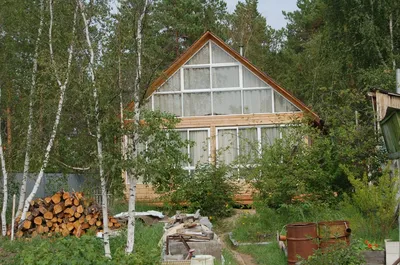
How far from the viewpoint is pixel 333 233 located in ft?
34.0

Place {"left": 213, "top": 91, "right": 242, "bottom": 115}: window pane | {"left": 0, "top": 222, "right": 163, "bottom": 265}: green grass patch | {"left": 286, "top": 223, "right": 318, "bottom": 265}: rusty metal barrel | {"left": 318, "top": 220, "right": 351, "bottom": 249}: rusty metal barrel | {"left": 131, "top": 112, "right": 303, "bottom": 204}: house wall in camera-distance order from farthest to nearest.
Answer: {"left": 213, "top": 91, "right": 242, "bottom": 115}: window pane → {"left": 131, "top": 112, "right": 303, "bottom": 204}: house wall → {"left": 286, "top": 223, "right": 318, "bottom": 265}: rusty metal barrel → {"left": 318, "top": 220, "right": 351, "bottom": 249}: rusty metal barrel → {"left": 0, "top": 222, "right": 163, "bottom": 265}: green grass patch

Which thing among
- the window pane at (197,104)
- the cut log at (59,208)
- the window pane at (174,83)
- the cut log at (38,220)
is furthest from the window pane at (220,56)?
the cut log at (38,220)

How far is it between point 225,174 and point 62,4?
6.56m

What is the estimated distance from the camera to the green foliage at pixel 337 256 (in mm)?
9250

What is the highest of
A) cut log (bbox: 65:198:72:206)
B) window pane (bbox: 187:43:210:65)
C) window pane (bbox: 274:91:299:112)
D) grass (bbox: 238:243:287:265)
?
window pane (bbox: 187:43:210:65)

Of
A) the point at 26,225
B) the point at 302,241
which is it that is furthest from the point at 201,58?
the point at 302,241

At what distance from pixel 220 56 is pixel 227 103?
5.48 feet

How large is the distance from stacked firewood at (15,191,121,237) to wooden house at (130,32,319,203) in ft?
14.4

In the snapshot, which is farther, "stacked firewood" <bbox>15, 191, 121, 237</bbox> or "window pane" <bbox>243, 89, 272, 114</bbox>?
"window pane" <bbox>243, 89, 272, 114</bbox>

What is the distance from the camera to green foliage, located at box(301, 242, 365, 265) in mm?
9250

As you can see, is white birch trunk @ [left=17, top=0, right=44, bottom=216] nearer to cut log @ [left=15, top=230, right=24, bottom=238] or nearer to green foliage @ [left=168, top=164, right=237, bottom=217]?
cut log @ [left=15, top=230, right=24, bottom=238]

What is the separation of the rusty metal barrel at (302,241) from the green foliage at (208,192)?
590 cm

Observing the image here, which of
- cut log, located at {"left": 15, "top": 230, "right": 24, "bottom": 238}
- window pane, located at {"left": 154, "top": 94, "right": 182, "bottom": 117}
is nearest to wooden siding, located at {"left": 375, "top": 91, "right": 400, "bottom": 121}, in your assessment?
window pane, located at {"left": 154, "top": 94, "right": 182, "bottom": 117}

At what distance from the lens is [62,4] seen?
14727 millimetres
